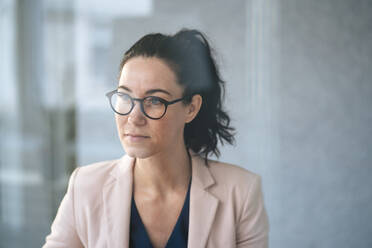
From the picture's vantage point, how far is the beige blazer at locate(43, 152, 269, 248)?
43.7 inches

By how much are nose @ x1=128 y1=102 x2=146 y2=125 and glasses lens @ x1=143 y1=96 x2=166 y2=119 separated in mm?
16

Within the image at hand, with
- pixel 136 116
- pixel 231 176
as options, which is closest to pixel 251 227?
pixel 231 176

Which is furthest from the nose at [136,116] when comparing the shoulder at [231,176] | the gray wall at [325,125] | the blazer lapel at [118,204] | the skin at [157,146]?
the gray wall at [325,125]

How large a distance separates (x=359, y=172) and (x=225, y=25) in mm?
875

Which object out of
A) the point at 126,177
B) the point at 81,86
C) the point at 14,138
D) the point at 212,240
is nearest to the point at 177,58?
the point at 126,177

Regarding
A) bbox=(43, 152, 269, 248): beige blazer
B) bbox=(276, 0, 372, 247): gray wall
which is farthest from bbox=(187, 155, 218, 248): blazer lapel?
bbox=(276, 0, 372, 247): gray wall

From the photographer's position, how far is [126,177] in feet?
3.83

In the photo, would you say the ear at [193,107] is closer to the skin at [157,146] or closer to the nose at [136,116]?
the skin at [157,146]

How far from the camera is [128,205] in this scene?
1119 mm

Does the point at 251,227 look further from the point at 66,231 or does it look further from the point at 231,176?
the point at 66,231

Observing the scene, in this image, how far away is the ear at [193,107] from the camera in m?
1.08

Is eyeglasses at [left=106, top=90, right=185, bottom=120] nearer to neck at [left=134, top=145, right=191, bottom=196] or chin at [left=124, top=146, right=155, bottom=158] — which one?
chin at [left=124, top=146, right=155, bottom=158]

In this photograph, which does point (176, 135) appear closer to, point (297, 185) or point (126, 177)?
point (126, 177)

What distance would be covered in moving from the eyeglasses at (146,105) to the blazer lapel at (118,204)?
274 millimetres
